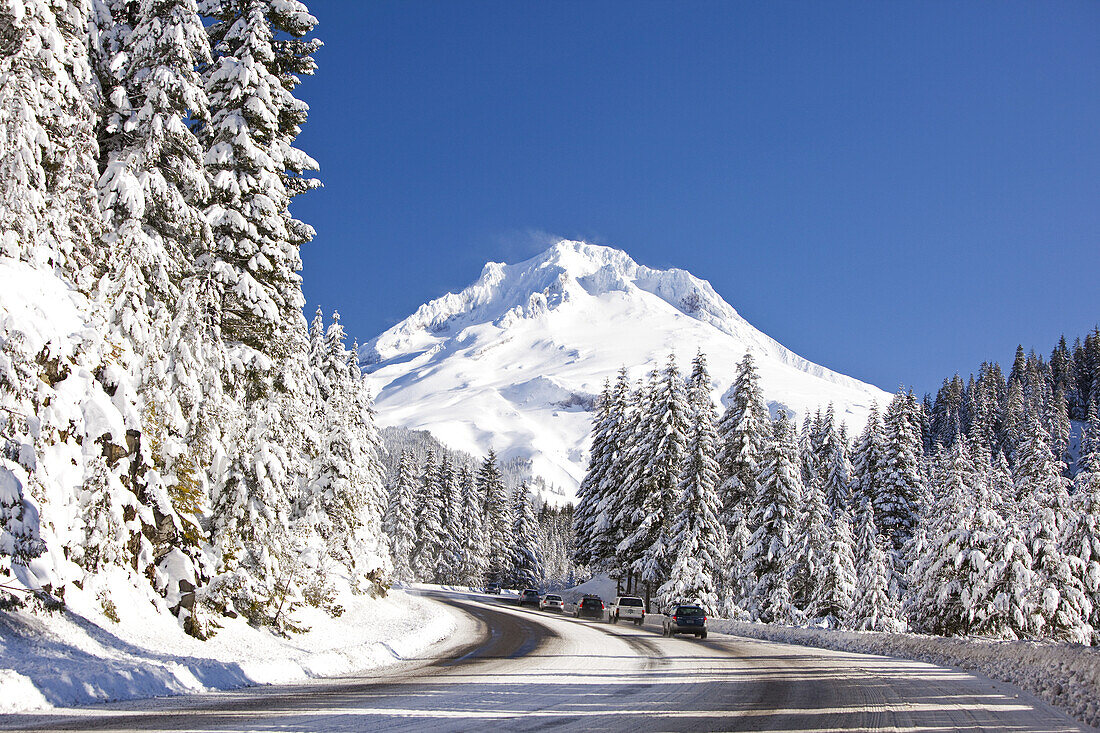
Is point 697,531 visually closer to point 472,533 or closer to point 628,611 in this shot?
point 628,611

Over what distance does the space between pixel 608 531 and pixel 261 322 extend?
34884mm

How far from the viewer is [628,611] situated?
1576 inches

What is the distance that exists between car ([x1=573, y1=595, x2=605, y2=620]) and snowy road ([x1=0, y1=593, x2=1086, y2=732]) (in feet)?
92.9

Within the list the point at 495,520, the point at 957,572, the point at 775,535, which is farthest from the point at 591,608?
the point at 495,520

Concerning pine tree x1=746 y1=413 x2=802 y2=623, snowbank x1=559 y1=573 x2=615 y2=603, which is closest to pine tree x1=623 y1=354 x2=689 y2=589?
pine tree x1=746 y1=413 x2=802 y2=623

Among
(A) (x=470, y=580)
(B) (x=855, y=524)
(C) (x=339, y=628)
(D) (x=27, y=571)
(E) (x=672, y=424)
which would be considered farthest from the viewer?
(A) (x=470, y=580)

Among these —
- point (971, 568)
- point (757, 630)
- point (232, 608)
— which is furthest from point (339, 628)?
point (971, 568)

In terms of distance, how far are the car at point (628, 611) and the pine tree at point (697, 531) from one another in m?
1.55

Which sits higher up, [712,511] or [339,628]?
[712,511]

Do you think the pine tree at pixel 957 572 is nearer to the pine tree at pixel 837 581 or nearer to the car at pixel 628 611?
the pine tree at pixel 837 581

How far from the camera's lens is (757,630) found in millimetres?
32812

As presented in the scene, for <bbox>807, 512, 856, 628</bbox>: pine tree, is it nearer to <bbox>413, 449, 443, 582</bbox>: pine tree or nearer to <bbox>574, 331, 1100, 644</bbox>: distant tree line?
<bbox>574, 331, 1100, 644</bbox>: distant tree line

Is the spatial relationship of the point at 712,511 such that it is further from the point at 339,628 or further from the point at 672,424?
the point at 339,628

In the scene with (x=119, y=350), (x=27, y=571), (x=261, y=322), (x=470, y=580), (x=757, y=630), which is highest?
(x=261, y=322)
